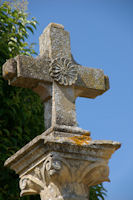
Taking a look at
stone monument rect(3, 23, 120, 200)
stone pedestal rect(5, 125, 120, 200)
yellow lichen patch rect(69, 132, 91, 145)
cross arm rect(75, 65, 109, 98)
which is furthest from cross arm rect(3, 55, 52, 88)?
yellow lichen patch rect(69, 132, 91, 145)

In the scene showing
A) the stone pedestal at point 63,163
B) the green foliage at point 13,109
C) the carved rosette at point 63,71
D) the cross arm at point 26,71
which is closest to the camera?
the stone pedestal at point 63,163

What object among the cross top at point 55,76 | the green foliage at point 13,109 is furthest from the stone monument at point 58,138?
the green foliage at point 13,109

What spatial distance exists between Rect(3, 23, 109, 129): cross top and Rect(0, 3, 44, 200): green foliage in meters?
2.97

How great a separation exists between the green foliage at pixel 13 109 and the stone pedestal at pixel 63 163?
294 cm

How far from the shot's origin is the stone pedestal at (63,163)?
527cm

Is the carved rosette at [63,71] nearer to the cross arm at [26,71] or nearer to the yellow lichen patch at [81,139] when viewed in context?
the cross arm at [26,71]

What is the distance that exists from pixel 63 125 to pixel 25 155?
592 mm

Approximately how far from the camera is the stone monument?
5.31 m

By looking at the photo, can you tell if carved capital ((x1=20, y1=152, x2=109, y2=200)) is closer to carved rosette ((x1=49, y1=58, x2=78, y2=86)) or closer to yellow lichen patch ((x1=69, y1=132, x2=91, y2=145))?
yellow lichen patch ((x1=69, y1=132, x2=91, y2=145))

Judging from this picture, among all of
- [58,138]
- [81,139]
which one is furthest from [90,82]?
[58,138]

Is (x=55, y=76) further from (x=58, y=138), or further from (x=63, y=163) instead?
(x=63, y=163)

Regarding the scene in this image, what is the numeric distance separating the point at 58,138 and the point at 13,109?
13.4 feet

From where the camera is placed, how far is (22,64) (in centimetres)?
586

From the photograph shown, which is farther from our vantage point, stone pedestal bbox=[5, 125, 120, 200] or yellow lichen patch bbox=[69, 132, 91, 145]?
yellow lichen patch bbox=[69, 132, 91, 145]
